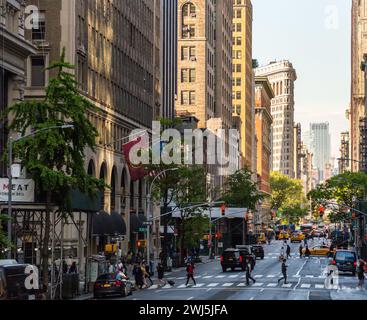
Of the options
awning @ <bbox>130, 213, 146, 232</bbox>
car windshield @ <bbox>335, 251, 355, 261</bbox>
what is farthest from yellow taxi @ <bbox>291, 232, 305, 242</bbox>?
car windshield @ <bbox>335, 251, 355, 261</bbox>

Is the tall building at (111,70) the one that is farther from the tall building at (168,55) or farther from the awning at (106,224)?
the tall building at (168,55)

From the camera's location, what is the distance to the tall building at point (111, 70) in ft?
238

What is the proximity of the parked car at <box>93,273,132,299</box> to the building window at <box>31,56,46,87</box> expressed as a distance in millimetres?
28414

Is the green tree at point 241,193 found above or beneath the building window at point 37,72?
beneath

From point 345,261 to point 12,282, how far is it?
5053 centimetres

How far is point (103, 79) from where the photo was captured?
8531cm

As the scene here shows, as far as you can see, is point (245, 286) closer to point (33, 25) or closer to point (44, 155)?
point (44, 155)

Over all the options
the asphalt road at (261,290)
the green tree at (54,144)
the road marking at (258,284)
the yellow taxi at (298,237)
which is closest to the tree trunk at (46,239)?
the green tree at (54,144)

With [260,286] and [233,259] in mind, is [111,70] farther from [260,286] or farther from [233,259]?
[260,286]

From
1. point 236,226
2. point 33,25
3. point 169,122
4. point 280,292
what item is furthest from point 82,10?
point 236,226

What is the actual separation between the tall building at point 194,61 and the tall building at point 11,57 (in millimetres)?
100353

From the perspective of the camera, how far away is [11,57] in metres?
54.6

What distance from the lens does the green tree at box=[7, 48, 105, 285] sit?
42062mm

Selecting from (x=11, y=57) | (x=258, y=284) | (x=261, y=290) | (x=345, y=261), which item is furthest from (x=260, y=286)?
(x=11, y=57)
